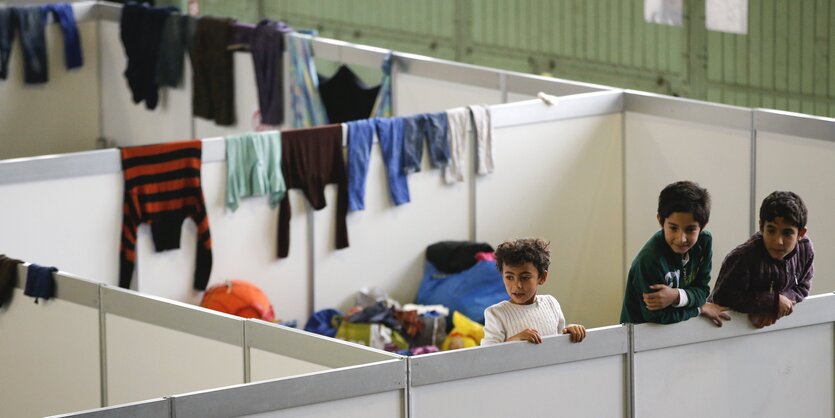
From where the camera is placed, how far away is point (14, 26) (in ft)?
38.3

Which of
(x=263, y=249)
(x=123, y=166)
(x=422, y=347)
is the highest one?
(x=123, y=166)

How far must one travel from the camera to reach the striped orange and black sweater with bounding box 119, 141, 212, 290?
763 cm

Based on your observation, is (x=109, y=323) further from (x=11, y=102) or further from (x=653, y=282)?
(x=11, y=102)

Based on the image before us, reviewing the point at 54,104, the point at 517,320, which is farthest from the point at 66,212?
the point at 54,104

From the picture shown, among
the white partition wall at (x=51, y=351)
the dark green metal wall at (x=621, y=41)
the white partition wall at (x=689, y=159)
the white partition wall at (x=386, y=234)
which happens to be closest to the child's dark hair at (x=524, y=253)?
the white partition wall at (x=51, y=351)

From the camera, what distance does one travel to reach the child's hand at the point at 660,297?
17.2ft

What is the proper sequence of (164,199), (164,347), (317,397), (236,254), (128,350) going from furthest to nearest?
(236,254) < (164,199) < (128,350) < (164,347) < (317,397)

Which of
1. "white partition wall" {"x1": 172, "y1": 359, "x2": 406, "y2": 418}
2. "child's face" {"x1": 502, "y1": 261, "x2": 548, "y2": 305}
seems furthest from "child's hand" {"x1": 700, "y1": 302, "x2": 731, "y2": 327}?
"white partition wall" {"x1": 172, "y1": 359, "x2": 406, "y2": 418}

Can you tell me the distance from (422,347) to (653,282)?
2.88m

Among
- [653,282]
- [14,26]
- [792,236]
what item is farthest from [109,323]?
[14,26]

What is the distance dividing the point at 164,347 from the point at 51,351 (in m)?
0.79

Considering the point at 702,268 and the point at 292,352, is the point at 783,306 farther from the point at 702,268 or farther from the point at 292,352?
the point at 292,352

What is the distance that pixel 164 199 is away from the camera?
773cm

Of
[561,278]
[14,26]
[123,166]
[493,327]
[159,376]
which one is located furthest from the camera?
[14,26]
